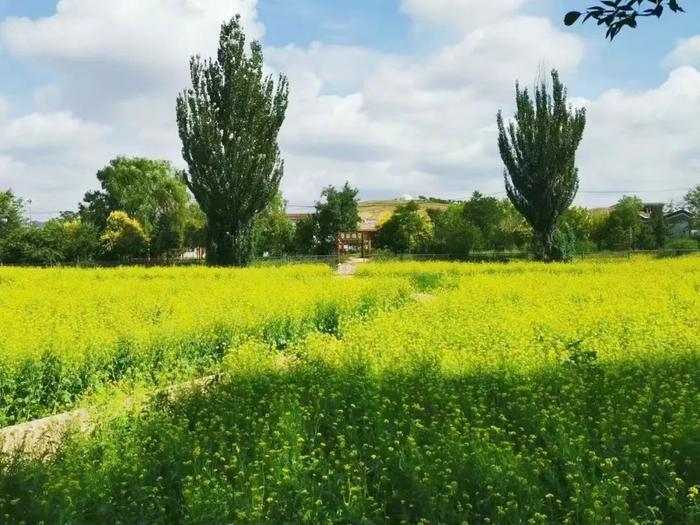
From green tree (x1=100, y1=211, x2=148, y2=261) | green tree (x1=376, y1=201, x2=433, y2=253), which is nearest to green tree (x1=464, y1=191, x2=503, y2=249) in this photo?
green tree (x1=376, y1=201, x2=433, y2=253)

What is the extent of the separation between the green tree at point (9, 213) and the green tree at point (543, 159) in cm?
3928

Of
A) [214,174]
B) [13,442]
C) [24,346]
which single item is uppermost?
[214,174]

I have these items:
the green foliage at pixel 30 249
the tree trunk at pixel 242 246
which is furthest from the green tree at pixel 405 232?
the green foliage at pixel 30 249

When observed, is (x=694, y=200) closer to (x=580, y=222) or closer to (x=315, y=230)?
(x=580, y=222)

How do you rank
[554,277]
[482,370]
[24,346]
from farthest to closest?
[554,277], [24,346], [482,370]

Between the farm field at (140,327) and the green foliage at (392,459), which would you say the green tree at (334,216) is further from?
the green foliage at (392,459)

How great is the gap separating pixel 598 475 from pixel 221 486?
248 cm

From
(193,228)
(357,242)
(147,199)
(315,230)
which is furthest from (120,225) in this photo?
(357,242)

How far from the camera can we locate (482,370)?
22.2ft

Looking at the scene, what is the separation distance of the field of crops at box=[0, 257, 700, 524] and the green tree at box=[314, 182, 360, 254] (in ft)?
133

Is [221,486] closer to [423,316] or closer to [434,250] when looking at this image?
[423,316]

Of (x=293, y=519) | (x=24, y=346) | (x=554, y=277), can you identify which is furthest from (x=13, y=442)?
(x=554, y=277)

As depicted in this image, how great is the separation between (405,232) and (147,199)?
23758 millimetres

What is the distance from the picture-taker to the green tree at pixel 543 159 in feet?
120
